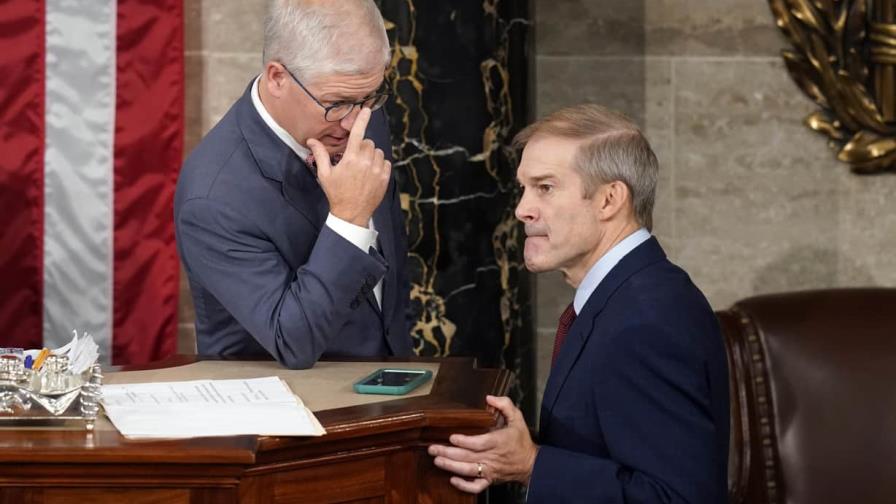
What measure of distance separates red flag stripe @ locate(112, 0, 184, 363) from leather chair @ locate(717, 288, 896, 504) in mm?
2057

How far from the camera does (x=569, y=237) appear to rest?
268cm

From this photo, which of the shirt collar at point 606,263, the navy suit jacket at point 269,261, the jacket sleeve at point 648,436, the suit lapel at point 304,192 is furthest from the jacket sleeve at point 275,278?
the jacket sleeve at point 648,436

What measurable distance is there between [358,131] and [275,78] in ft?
0.82

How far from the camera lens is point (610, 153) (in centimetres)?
267

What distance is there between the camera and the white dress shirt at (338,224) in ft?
9.47

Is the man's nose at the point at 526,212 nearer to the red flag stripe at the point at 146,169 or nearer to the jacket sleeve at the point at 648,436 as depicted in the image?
the jacket sleeve at the point at 648,436

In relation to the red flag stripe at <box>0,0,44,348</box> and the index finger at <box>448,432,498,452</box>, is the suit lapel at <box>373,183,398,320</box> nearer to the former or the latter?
the index finger at <box>448,432,498,452</box>

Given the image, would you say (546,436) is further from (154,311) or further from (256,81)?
(154,311)

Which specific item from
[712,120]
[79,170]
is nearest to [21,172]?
[79,170]

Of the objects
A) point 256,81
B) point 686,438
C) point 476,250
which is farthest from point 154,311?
point 686,438

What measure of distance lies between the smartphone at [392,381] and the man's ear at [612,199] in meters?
0.49

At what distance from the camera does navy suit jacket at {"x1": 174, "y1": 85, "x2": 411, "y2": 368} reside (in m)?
2.83

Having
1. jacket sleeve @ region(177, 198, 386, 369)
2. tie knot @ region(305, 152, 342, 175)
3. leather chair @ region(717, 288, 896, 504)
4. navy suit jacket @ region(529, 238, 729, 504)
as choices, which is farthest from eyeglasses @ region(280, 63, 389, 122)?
leather chair @ region(717, 288, 896, 504)

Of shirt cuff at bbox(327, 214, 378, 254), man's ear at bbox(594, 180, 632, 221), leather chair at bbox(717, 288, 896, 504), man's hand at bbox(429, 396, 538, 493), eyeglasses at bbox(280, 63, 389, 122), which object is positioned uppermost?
eyeglasses at bbox(280, 63, 389, 122)
